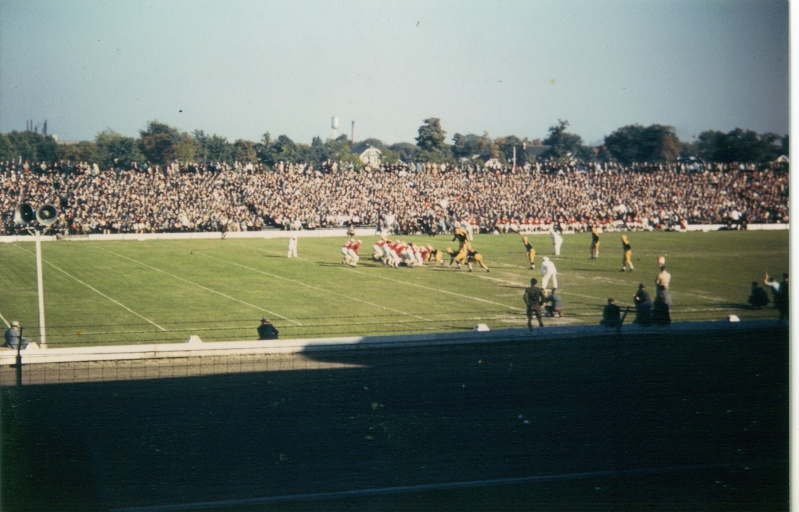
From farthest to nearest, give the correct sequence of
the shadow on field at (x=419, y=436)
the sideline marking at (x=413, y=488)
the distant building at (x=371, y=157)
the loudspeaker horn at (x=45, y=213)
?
the distant building at (x=371, y=157), the loudspeaker horn at (x=45, y=213), the shadow on field at (x=419, y=436), the sideline marking at (x=413, y=488)

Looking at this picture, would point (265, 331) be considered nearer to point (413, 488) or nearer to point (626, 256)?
point (413, 488)

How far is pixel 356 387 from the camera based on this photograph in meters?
8.26

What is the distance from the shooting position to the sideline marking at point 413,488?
5586 millimetres

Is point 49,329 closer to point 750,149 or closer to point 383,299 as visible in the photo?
point 383,299

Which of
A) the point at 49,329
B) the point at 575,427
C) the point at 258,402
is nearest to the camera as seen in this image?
the point at 575,427

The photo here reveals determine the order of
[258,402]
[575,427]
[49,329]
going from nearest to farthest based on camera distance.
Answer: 1. [575,427]
2. [258,402]
3. [49,329]

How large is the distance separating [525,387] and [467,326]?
533cm

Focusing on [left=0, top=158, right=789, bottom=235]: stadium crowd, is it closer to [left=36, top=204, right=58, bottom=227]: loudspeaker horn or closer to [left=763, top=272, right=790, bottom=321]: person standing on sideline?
[left=763, top=272, right=790, bottom=321]: person standing on sideline

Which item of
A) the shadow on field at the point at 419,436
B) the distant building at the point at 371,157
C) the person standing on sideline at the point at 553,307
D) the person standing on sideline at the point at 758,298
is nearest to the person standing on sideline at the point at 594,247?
the person standing on sideline at the point at 758,298

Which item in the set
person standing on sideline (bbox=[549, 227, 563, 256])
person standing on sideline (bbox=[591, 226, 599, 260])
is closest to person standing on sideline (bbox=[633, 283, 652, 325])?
person standing on sideline (bbox=[591, 226, 599, 260])

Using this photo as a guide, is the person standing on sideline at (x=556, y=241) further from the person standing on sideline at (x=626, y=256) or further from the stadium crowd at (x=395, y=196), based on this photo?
the stadium crowd at (x=395, y=196)

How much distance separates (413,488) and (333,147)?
40.0 feet

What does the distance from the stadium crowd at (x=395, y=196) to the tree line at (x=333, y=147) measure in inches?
17.2

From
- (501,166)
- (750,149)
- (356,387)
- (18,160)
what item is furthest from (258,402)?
(501,166)
